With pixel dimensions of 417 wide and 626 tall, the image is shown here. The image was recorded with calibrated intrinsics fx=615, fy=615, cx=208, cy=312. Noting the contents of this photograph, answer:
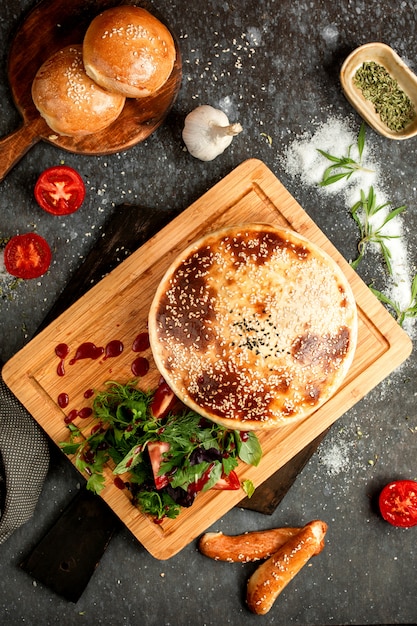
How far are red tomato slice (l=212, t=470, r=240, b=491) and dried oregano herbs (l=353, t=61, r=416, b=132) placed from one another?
1.58m

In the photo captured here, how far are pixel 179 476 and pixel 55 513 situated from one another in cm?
67

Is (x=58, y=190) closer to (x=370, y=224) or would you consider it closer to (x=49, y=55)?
(x=49, y=55)

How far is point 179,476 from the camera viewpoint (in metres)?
2.26

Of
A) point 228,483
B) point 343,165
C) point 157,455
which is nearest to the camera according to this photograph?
point 157,455

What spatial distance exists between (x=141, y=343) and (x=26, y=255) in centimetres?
58

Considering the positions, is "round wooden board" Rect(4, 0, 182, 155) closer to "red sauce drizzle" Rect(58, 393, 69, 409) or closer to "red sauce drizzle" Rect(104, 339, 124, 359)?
"red sauce drizzle" Rect(104, 339, 124, 359)

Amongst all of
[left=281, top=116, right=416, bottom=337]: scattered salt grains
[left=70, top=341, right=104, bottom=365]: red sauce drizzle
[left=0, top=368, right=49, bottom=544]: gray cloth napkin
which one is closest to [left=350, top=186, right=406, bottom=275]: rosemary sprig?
[left=281, top=116, right=416, bottom=337]: scattered salt grains

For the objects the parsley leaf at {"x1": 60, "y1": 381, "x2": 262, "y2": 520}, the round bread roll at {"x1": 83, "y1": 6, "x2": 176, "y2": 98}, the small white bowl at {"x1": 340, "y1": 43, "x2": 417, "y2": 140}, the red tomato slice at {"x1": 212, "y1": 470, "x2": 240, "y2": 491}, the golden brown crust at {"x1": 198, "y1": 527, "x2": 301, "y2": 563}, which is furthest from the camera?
the golden brown crust at {"x1": 198, "y1": 527, "x2": 301, "y2": 563}

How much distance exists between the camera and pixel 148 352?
2.42 metres

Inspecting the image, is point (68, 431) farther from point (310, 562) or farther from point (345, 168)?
point (345, 168)

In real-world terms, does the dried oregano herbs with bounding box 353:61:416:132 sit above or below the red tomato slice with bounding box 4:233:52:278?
below

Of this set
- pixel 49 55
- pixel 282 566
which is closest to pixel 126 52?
pixel 49 55

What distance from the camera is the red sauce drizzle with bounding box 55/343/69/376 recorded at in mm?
2404

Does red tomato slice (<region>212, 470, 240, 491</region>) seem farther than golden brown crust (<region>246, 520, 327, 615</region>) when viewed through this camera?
No
